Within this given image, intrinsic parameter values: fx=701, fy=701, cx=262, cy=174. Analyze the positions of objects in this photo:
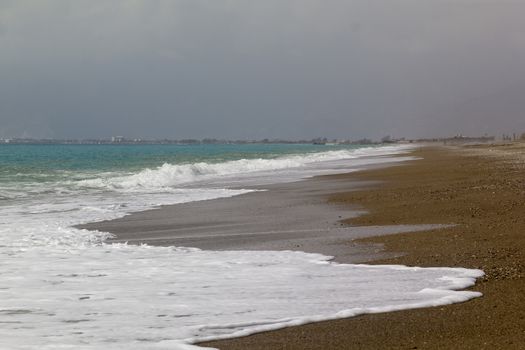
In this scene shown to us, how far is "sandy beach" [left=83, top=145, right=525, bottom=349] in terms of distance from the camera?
5355 mm

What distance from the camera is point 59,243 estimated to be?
1105 centimetres

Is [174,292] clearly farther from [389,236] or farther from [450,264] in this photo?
[389,236]

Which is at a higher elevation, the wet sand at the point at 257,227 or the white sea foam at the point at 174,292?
the white sea foam at the point at 174,292

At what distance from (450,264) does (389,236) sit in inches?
104

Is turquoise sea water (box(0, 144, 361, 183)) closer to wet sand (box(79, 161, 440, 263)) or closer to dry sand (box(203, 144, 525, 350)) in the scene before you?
wet sand (box(79, 161, 440, 263))

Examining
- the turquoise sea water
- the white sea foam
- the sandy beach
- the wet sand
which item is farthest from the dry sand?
the turquoise sea water

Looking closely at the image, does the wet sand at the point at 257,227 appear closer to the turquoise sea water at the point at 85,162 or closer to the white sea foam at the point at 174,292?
the white sea foam at the point at 174,292

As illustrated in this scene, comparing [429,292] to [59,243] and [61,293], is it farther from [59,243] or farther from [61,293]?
[59,243]

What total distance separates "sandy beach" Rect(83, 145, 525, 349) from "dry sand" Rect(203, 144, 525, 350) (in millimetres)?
13

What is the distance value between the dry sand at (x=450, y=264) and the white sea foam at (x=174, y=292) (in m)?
0.29

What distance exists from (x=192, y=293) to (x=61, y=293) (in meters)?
1.35

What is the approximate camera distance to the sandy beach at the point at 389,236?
17.6ft

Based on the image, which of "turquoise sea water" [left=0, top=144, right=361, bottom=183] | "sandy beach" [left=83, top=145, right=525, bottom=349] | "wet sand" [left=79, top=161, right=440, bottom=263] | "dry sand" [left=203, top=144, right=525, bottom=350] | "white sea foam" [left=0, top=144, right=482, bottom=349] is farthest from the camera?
"turquoise sea water" [left=0, top=144, right=361, bottom=183]

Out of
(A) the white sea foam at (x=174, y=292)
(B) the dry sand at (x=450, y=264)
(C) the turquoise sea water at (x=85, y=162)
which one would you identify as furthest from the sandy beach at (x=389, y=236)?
(C) the turquoise sea water at (x=85, y=162)
